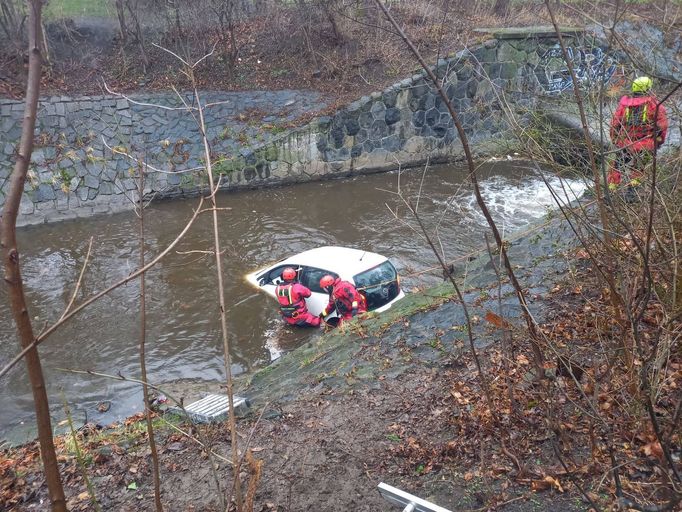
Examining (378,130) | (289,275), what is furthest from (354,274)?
(378,130)

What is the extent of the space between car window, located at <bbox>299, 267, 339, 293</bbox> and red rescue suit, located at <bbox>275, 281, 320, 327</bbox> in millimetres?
269

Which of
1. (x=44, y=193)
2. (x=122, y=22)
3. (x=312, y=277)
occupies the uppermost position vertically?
(x=122, y=22)

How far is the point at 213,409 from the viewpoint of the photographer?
687cm

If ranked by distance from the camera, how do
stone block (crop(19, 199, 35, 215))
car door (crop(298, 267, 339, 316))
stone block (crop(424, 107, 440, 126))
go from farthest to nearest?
stone block (crop(424, 107, 440, 126)) < stone block (crop(19, 199, 35, 215)) < car door (crop(298, 267, 339, 316))

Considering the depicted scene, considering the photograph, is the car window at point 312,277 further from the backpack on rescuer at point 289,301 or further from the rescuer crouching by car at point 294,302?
the backpack on rescuer at point 289,301

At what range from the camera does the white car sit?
10172 millimetres

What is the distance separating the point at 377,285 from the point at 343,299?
713mm

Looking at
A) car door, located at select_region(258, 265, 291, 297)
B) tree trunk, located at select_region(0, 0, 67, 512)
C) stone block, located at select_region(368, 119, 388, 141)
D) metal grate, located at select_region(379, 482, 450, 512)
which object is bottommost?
car door, located at select_region(258, 265, 291, 297)

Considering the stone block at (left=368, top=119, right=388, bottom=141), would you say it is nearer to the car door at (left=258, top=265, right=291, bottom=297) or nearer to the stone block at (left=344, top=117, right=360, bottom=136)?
the stone block at (left=344, top=117, right=360, bottom=136)

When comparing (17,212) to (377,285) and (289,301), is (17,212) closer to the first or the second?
(289,301)

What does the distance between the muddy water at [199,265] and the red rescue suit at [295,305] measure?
245 millimetres

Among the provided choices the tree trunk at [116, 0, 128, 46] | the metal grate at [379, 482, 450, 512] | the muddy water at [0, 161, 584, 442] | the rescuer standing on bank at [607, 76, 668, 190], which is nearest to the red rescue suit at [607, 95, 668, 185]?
the rescuer standing on bank at [607, 76, 668, 190]

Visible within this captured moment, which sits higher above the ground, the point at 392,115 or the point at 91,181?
the point at 392,115

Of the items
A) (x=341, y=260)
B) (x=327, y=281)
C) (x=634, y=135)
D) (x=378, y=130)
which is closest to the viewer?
(x=634, y=135)
